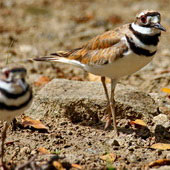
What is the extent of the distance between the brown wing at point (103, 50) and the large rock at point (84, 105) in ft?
1.53

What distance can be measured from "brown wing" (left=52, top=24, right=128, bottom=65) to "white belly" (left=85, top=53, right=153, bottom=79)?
57 mm

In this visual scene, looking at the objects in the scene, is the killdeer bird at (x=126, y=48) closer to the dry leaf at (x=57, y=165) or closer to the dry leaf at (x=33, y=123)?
the dry leaf at (x=33, y=123)

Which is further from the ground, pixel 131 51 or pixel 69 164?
pixel 131 51

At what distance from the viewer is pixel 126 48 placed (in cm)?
469

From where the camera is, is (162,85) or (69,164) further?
(162,85)

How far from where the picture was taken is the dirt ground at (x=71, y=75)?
4422 mm

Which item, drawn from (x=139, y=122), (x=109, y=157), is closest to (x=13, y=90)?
(x=109, y=157)

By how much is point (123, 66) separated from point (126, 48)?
20cm

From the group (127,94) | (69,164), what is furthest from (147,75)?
(69,164)

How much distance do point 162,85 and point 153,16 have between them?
2.09 m

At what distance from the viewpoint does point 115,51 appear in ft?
15.6

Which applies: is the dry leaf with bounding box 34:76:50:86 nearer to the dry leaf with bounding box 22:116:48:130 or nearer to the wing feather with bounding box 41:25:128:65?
the wing feather with bounding box 41:25:128:65

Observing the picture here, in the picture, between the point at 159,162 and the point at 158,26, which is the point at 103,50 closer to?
the point at 158,26

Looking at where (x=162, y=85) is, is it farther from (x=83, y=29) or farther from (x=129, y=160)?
(x=83, y=29)
